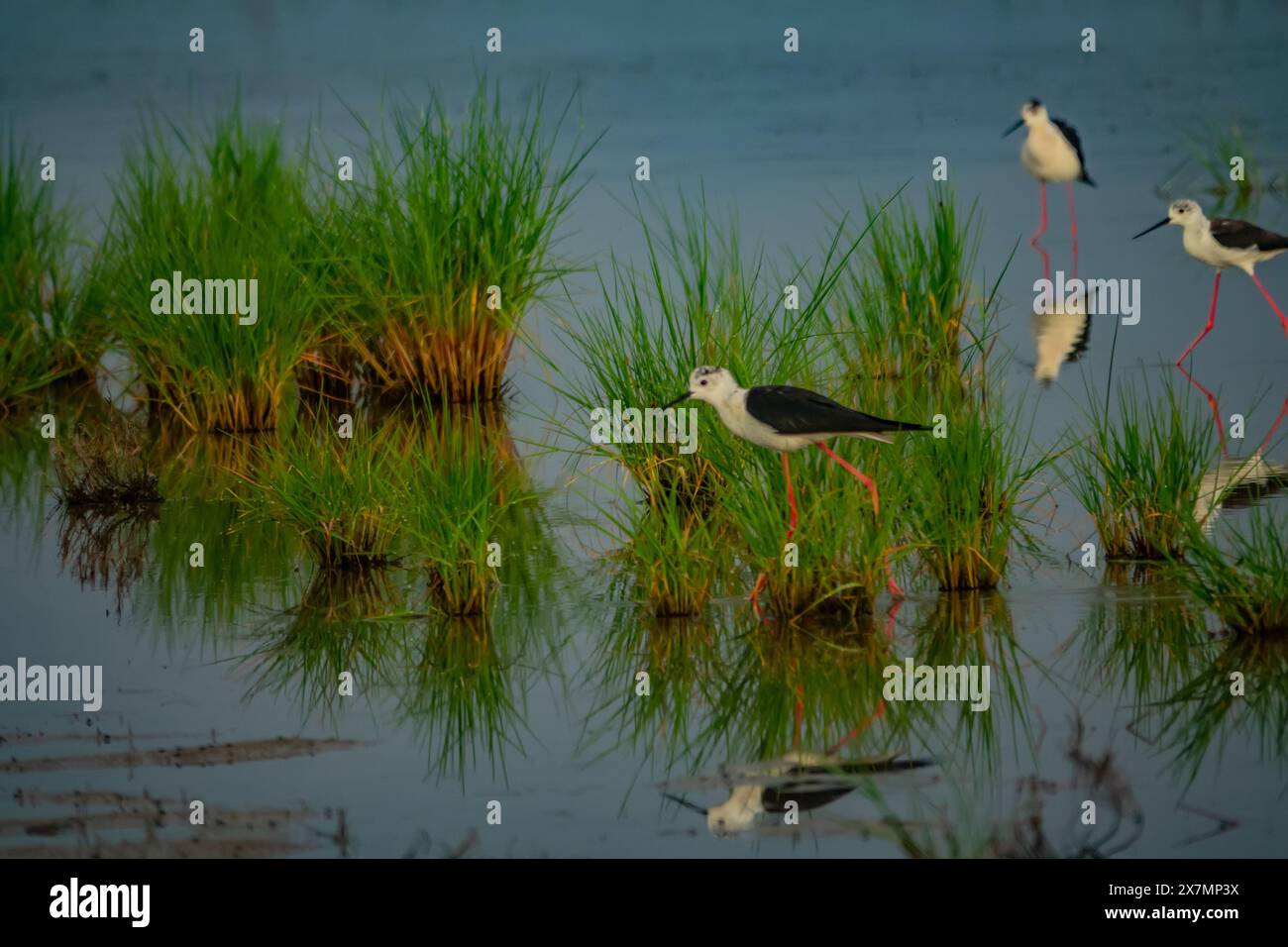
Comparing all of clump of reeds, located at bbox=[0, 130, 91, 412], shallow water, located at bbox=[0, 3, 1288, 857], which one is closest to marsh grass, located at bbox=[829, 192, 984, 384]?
shallow water, located at bbox=[0, 3, 1288, 857]

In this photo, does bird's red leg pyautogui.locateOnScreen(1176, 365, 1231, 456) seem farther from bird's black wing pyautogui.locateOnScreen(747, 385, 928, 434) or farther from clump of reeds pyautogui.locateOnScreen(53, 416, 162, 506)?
clump of reeds pyautogui.locateOnScreen(53, 416, 162, 506)

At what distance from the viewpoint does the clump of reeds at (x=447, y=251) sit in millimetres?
12883

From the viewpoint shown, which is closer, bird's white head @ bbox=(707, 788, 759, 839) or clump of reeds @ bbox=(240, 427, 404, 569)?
bird's white head @ bbox=(707, 788, 759, 839)

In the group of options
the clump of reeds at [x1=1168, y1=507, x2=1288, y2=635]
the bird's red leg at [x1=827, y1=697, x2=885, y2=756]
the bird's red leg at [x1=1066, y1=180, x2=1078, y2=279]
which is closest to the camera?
the bird's red leg at [x1=827, y1=697, x2=885, y2=756]

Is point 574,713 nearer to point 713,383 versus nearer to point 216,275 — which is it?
point 713,383

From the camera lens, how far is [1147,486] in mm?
9234

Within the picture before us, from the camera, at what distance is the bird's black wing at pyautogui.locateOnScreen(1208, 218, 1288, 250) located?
13.4 m

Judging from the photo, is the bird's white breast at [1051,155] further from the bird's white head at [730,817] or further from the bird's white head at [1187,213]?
the bird's white head at [730,817]

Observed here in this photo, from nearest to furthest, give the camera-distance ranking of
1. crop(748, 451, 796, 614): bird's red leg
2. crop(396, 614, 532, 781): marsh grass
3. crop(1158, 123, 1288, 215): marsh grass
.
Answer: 1. crop(396, 614, 532, 781): marsh grass
2. crop(748, 451, 796, 614): bird's red leg
3. crop(1158, 123, 1288, 215): marsh grass

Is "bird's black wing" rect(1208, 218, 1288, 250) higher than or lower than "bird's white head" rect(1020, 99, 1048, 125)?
lower

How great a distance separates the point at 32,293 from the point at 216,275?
2.10m

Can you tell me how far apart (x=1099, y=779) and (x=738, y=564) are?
2.66m

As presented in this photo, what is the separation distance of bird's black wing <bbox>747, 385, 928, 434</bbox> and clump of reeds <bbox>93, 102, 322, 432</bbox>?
4779 millimetres

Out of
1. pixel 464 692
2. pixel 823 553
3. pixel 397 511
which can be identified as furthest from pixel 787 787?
pixel 397 511
